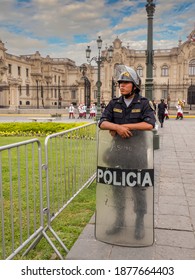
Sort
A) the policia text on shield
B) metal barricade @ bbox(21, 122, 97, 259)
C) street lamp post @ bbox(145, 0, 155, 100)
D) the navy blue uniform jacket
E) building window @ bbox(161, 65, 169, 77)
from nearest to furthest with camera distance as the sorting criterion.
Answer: the policia text on shield → the navy blue uniform jacket → metal barricade @ bbox(21, 122, 97, 259) → street lamp post @ bbox(145, 0, 155, 100) → building window @ bbox(161, 65, 169, 77)

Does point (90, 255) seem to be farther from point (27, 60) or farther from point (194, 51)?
point (27, 60)

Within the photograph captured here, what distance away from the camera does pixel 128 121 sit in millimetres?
3057

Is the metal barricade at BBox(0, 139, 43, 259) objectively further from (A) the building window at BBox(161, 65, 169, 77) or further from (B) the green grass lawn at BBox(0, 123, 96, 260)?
(A) the building window at BBox(161, 65, 169, 77)

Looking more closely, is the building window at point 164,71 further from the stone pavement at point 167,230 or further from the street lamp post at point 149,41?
the stone pavement at point 167,230

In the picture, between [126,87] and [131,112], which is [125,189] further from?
[126,87]

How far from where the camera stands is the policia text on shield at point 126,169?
9.51ft

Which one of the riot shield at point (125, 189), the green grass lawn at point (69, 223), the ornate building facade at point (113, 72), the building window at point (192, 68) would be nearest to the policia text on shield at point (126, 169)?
the riot shield at point (125, 189)

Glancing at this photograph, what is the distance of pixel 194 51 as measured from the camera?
56844mm

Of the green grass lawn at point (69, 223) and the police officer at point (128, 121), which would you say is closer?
the police officer at point (128, 121)

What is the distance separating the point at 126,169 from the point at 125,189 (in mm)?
217

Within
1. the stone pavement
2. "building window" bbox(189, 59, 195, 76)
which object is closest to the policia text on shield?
the stone pavement

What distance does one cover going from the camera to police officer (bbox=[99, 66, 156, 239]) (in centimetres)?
291

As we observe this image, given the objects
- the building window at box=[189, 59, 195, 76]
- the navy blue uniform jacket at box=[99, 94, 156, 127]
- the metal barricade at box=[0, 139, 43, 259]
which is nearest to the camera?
the metal barricade at box=[0, 139, 43, 259]
